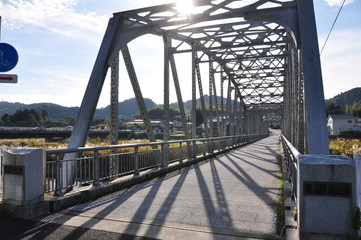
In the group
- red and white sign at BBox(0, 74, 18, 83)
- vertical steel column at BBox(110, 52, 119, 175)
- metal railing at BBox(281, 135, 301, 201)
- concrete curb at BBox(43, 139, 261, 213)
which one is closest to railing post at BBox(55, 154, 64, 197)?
concrete curb at BBox(43, 139, 261, 213)

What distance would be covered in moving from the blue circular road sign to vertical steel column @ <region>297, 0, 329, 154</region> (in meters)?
6.08

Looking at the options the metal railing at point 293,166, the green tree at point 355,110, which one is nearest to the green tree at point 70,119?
the green tree at point 355,110

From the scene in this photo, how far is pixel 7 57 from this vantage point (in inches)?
215

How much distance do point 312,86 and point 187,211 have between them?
4023 millimetres

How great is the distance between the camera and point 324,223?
366 centimetres

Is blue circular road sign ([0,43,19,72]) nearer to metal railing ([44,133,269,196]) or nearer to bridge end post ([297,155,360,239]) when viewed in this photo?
metal railing ([44,133,269,196])

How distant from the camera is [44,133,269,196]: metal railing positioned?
237 inches

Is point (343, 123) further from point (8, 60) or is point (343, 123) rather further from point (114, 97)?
point (8, 60)

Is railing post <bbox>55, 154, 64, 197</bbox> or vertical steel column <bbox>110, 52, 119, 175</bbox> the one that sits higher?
vertical steel column <bbox>110, 52, 119, 175</bbox>

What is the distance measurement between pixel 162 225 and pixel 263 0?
752 cm

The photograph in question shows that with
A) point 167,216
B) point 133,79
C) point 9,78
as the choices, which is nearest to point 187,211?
point 167,216

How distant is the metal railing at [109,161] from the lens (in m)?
6.03

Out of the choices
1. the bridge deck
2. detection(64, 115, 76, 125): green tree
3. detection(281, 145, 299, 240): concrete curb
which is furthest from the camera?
detection(64, 115, 76, 125): green tree

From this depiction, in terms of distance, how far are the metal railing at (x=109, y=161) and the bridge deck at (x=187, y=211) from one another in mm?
671
